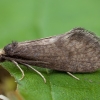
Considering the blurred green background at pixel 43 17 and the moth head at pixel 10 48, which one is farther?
the blurred green background at pixel 43 17

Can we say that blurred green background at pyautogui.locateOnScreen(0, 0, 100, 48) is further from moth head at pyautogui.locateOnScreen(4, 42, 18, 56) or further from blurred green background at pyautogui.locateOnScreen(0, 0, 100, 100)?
moth head at pyautogui.locateOnScreen(4, 42, 18, 56)

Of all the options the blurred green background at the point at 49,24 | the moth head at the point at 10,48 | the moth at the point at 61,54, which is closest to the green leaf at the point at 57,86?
the blurred green background at the point at 49,24

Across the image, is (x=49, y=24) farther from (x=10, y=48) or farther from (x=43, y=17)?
(x=10, y=48)

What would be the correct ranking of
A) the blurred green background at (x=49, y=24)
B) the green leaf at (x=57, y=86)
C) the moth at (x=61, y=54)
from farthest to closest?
the moth at (x=61, y=54) → the blurred green background at (x=49, y=24) → the green leaf at (x=57, y=86)

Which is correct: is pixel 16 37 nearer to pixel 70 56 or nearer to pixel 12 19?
pixel 12 19

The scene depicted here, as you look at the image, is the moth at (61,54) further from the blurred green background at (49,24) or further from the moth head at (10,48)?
the blurred green background at (49,24)

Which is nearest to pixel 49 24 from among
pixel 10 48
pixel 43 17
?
pixel 43 17

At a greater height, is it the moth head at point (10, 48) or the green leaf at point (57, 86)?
the moth head at point (10, 48)

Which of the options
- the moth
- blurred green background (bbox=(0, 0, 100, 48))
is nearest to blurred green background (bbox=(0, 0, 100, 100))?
blurred green background (bbox=(0, 0, 100, 48))
